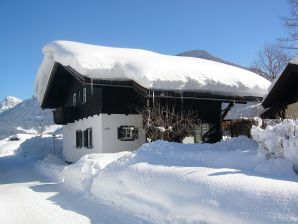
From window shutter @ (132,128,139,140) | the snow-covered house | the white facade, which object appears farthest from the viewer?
window shutter @ (132,128,139,140)

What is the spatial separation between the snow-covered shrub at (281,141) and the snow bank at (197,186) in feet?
0.86

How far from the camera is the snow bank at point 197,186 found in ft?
18.5

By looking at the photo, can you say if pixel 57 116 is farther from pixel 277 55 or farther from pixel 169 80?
pixel 277 55

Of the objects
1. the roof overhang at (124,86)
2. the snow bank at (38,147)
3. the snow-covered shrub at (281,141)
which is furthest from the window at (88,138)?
the snow-covered shrub at (281,141)

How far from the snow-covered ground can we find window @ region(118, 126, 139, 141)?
5341 millimetres

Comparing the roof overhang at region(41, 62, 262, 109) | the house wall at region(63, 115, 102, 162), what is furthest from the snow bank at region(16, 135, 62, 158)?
the roof overhang at region(41, 62, 262, 109)

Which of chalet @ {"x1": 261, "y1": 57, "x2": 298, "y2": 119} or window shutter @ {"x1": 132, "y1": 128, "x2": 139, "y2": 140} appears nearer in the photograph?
chalet @ {"x1": 261, "y1": 57, "x2": 298, "y2": 119}

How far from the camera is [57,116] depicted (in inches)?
940

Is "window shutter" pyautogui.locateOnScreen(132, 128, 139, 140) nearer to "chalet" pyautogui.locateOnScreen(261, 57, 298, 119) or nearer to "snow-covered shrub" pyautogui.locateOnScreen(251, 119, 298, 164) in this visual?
"chalet" pyautogui.locateOnScreen(261, 57, 298, 119)

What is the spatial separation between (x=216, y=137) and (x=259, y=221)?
51.2 feet

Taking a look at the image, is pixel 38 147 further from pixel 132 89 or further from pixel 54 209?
pixel 54 209

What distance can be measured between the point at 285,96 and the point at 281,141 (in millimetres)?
6735

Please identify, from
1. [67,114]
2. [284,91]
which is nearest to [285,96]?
[284,91]

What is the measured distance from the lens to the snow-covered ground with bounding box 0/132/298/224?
5792 millimetres
